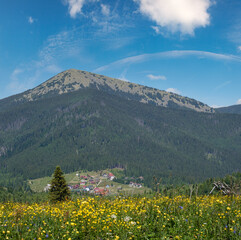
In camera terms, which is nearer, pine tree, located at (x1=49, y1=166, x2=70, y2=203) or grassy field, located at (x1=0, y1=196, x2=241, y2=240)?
grassy field, located at (x1=0, y1=196, x2=241, y2=240)

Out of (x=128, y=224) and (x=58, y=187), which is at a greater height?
(x=128, y=224)

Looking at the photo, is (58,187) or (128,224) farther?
(58,187)

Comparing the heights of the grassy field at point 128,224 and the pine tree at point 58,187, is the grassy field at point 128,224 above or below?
above

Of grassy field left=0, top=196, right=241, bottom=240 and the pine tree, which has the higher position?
grassy field left=0, top=196, right=241, bottom=240

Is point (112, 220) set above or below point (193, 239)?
above

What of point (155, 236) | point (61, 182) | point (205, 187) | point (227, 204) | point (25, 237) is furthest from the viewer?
point (205, 187)

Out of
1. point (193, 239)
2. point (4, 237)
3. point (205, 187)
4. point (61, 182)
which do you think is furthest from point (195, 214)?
point (205, 187)

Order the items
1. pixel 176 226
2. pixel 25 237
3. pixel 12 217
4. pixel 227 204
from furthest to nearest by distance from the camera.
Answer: pixel 227 204 < pixel 12 217 < pixel 176 226 < pixel 25 237

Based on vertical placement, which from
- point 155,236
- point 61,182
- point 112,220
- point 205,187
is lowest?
point 205,187

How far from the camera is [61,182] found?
49.6 m

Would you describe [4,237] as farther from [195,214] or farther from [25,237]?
[195,214]

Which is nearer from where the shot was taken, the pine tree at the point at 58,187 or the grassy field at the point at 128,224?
the grassy field at the point at 128,224

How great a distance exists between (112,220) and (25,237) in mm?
3445

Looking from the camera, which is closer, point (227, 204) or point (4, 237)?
point (4, 237)
